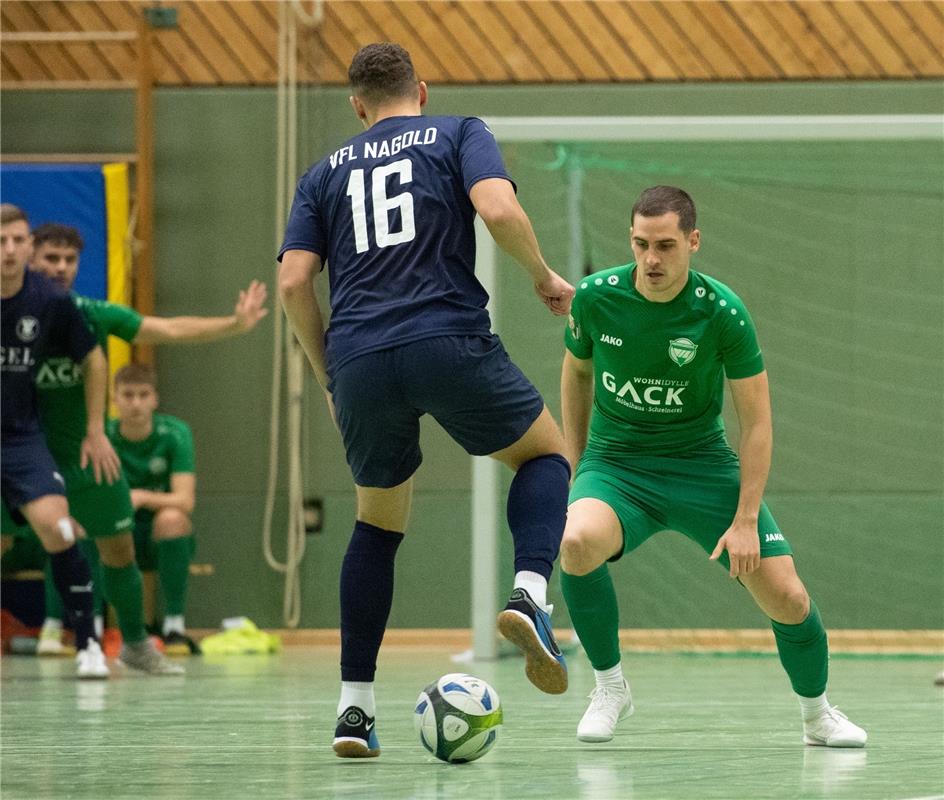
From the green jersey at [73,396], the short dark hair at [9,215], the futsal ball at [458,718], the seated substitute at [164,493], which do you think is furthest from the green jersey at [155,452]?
the futsal ball at [458,718]

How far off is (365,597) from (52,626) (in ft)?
16.6

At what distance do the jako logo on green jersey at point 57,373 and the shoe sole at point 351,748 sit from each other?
3.58 metres

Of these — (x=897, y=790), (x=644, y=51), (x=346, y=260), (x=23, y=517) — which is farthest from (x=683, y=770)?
(x=644, y=51)

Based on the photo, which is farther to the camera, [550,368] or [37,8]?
[37,8]

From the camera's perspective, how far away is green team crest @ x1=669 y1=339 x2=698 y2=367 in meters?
4.34

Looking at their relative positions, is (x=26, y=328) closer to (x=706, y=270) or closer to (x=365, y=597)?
(x=365, y=597)

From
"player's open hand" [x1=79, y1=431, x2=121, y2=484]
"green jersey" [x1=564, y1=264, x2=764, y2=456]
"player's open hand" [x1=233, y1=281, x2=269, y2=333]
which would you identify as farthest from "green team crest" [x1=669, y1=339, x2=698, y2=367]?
"player's open hand" [x1=79, y1=431, x2=121, y2=484]

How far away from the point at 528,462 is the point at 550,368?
497 cm

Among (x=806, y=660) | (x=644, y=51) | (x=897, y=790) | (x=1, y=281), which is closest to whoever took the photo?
(x=897, y=790)

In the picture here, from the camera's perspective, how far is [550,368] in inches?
348

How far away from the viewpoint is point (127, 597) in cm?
709

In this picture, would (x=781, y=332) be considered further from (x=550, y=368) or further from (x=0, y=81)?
(x=0, y=81)

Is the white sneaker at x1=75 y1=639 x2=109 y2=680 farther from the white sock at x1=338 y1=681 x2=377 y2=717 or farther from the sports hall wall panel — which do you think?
the white sock at x1=338 y1=681 x2=377 y2=717

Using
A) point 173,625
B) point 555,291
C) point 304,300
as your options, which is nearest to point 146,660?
point 173,625
